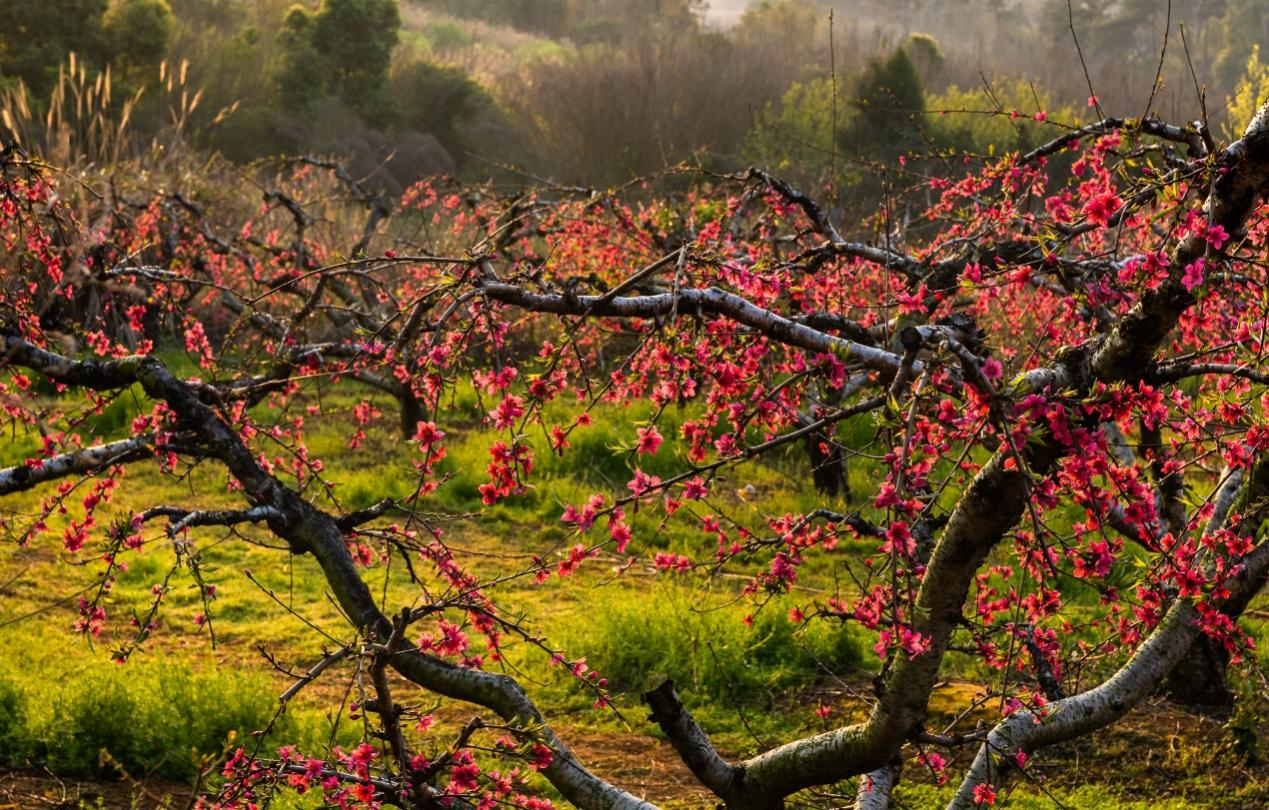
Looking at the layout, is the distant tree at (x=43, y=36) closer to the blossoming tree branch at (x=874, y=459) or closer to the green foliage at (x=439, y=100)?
the green foliage at (x=439, y=100)

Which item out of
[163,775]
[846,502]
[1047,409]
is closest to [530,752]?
[1047,409]

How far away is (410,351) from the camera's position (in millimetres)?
5828

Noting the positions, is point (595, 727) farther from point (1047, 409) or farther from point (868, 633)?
point (1047, 409)

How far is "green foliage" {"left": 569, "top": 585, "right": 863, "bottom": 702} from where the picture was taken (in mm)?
6148

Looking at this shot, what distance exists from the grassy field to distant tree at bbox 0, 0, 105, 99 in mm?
13033

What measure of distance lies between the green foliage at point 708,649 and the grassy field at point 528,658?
1 centimetres

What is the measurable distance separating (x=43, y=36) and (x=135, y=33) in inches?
54.6

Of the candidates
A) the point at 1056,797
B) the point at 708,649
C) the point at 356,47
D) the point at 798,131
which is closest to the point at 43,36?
the point at 356,47

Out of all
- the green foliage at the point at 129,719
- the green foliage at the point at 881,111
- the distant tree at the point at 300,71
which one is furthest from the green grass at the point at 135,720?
the distant tree at the point at 300,71

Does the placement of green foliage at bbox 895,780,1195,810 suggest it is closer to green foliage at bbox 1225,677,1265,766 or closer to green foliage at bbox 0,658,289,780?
green foliage at bbox 1225,677,1265,766

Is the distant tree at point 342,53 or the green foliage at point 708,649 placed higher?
the distant tree at point 342,53

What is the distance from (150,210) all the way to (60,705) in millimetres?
5762

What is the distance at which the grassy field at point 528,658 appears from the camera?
200 inches

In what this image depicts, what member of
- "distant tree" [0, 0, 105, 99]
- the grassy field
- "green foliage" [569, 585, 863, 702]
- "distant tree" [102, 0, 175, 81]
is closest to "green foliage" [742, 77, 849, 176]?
"distant tree" [102, 0, 175, 81]
